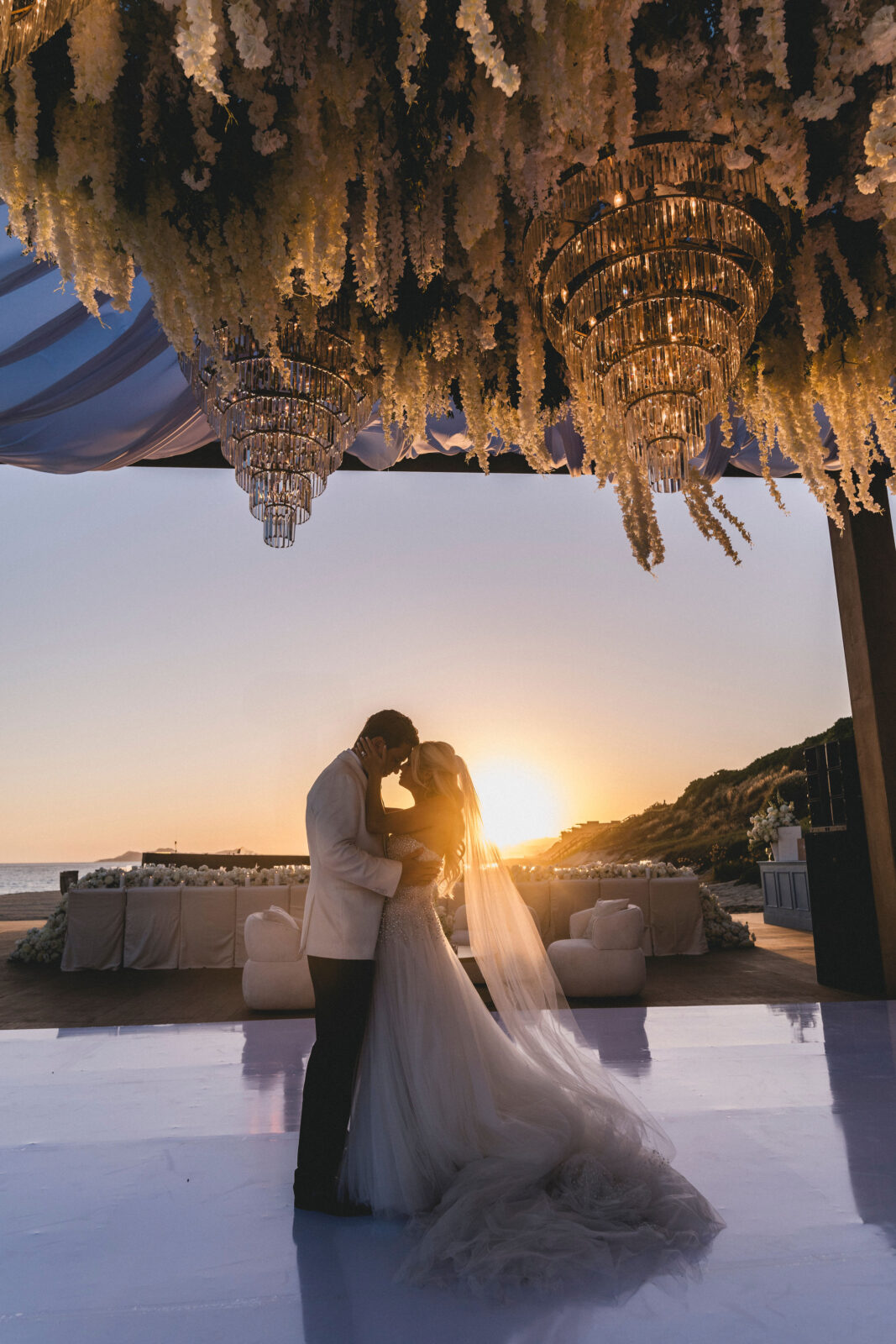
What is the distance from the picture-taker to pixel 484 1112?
→ 2.44 metres

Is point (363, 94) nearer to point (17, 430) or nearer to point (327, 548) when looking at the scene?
point (17, 430)

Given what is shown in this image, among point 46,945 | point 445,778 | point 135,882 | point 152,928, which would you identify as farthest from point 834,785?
point 46,945

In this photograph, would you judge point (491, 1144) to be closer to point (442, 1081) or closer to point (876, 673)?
point (442, 1081)

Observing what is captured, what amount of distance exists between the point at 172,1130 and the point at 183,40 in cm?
344

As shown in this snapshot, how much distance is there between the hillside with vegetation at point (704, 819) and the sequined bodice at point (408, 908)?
77.4ft

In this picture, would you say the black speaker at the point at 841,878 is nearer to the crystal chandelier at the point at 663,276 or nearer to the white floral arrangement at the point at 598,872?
the white floral arrangement at the point at 598,872

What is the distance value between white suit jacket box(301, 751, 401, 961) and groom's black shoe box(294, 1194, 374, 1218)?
2.22 ft

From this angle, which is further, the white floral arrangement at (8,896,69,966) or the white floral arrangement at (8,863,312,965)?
the white floral arrangement at (8,896,69,966)

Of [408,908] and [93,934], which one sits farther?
[93,934]

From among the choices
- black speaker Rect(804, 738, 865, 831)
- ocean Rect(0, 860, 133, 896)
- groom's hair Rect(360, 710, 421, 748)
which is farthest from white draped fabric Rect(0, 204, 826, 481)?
ocean Rect(0, 860, 133, 896)

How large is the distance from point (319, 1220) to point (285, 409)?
2505 millimetres

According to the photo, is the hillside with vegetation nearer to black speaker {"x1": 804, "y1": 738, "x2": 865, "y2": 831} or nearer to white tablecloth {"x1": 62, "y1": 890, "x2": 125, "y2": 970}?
black speaker {"x1": 804, "y1": 738, "x2": 865, "y2": 831}

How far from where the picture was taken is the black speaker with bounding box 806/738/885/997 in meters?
6.34

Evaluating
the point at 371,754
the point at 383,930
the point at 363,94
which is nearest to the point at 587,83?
the point at 363,94
